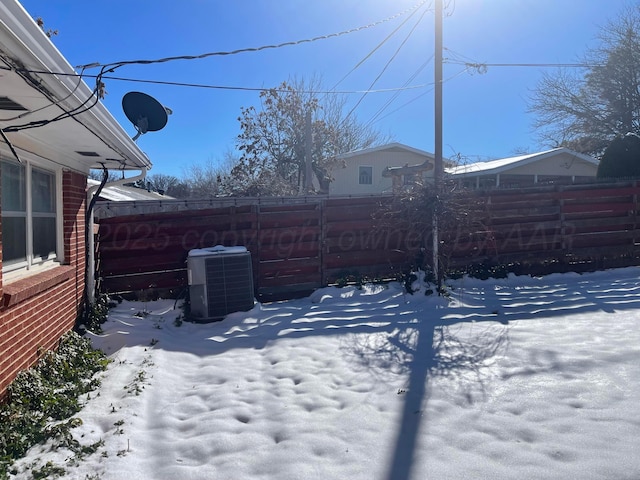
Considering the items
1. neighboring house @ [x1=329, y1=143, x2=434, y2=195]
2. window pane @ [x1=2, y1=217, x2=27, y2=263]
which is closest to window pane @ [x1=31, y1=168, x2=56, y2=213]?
window pane @ [x1=2, y1=217, x2=27, y2=263]

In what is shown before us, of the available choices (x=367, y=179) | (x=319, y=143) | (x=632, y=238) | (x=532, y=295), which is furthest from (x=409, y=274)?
(x=319, y=143)

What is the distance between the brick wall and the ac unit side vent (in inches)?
62.7

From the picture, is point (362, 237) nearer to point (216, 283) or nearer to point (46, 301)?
point (216, 283)

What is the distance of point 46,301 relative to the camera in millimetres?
4395

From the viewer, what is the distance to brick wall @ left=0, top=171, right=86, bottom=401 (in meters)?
3.41

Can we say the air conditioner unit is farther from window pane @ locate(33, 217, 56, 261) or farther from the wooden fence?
window pane @ locate(33, 217, 56, 261)

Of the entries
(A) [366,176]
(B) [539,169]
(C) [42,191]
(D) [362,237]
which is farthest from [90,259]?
(B) [539,169]

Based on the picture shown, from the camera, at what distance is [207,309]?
20.6 feet

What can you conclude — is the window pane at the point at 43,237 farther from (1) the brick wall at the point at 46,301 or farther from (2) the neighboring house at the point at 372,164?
(2) the neighboring house at the point at 372,164

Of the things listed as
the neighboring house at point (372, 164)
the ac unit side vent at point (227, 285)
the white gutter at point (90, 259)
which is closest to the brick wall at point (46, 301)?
the white gutter at point (90, 259)

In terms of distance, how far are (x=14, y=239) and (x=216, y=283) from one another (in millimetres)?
2624

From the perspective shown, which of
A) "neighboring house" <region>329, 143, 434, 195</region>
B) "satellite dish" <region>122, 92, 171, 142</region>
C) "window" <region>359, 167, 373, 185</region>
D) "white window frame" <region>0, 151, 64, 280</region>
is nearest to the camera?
"white window frame" <region>0, 151, 64, 280</region>

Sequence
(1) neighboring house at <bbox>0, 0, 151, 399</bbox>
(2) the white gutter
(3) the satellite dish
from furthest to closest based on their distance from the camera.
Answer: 1. (2) the white gutter
2. (3) the satellite dish
3. (1) neighboring house at <bbox>0, 0, 151, 399</bbox>

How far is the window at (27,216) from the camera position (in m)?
3.94
